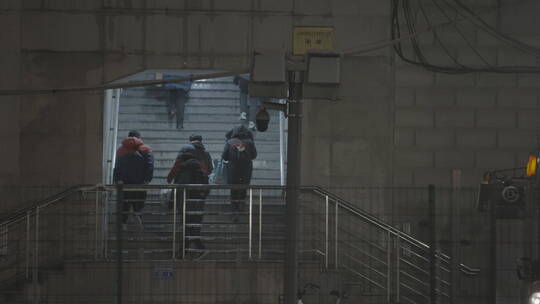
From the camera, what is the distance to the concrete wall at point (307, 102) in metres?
14.2

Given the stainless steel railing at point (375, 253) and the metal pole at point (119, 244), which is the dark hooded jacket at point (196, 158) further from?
the metal pole at point (119, 244)

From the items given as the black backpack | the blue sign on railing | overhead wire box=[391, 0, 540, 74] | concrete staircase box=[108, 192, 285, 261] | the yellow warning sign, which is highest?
overhead wire box=[391, 0, 540, 74]

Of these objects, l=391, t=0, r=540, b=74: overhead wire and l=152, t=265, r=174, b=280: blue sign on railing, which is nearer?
l=152, t=265, r=174, b=280: blue sign on railing

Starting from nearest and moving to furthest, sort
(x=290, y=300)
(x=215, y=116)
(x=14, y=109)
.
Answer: (x=290, y=300) < (x=14, y=109) < (x=215, y=116)

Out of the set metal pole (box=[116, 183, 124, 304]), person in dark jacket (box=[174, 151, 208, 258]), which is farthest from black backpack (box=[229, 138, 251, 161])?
metal pole (box=[116, 183, 124, 304])

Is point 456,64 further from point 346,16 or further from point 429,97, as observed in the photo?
point 346,16

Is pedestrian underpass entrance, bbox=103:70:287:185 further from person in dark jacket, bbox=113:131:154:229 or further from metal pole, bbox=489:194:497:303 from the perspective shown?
metal pole, bbox=489:194:497:303

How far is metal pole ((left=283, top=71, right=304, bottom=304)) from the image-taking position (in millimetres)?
9094

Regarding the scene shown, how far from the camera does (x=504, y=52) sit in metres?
14.5

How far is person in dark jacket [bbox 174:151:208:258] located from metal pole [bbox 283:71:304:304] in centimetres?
382

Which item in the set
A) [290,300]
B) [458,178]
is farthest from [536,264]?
[458,178]

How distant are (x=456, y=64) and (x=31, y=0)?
695cm

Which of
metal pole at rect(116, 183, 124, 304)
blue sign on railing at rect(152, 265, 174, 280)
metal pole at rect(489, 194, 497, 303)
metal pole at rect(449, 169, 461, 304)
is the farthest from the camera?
blue sign on railing at rect(152, 265, 174, 280)

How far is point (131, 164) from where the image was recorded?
45.8 ft
